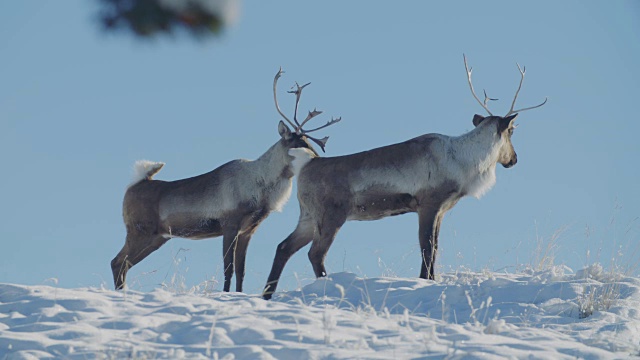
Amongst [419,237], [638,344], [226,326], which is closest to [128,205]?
[419,237]

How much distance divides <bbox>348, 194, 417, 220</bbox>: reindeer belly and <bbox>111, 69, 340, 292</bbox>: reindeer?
1.06m

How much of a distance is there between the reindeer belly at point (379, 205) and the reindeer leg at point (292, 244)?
0.46 m

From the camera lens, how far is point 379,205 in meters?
9.65

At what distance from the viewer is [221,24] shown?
247 inches

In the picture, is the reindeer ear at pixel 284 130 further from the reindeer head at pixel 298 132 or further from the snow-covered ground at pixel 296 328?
the snow-covered ground at pixel 296 328

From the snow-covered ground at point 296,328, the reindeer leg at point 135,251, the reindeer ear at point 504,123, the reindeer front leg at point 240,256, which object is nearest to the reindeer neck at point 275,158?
the reindeer front leg at point 240,256

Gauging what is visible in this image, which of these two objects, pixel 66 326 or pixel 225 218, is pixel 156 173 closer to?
pixel 225 218

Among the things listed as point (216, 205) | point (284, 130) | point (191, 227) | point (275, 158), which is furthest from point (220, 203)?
point (284, 130)

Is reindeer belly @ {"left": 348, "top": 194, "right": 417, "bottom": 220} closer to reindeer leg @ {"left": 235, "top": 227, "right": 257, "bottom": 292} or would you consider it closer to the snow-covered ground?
reindeer leg @ {"left": 235, "top": 227, "right": 257, "bottom": 292}

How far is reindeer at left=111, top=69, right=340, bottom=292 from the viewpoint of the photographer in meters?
10.7

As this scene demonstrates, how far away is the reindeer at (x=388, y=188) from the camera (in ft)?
31.2

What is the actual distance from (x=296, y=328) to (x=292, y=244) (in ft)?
13.8

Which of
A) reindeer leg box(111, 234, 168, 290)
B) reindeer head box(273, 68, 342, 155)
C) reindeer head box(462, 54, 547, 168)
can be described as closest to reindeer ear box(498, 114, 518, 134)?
reindeer head box(462, 54, 547, 168)

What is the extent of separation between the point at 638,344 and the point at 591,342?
40 cm
